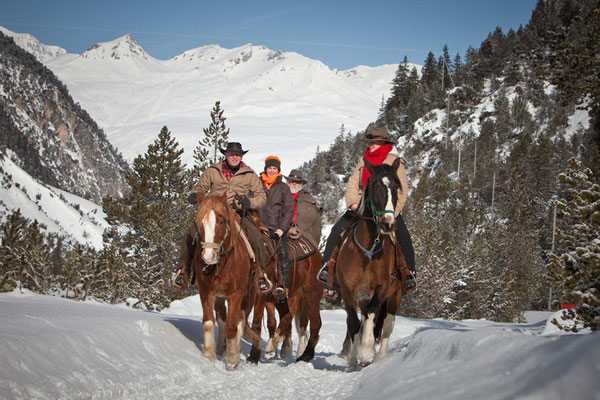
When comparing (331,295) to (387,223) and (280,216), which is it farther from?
(280,216)

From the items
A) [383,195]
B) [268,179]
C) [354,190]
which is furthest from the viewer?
[268,179]

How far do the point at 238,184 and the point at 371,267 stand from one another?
9.80 feet

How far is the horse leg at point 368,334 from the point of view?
22.5ft

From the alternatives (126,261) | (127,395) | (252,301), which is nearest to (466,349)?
(127,395)

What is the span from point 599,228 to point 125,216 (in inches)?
1015

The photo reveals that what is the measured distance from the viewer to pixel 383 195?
265 inches

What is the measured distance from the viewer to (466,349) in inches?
157

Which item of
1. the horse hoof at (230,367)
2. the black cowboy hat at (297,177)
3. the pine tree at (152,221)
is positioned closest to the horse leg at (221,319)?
the horse hoof at (230,367)

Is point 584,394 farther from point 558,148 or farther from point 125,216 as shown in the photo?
point 558,148

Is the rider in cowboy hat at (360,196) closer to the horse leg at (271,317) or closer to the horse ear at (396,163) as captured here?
the horse ear at (396,163)

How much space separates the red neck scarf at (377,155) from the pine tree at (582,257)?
4787 millimetres

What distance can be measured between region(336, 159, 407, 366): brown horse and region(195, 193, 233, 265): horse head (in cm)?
191

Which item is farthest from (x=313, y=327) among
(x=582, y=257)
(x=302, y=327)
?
(x=582, y=257)

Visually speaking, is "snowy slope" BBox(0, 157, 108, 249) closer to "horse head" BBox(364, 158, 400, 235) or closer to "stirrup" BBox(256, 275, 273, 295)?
"stirrup" BBox(256, 275, 273, 295)
